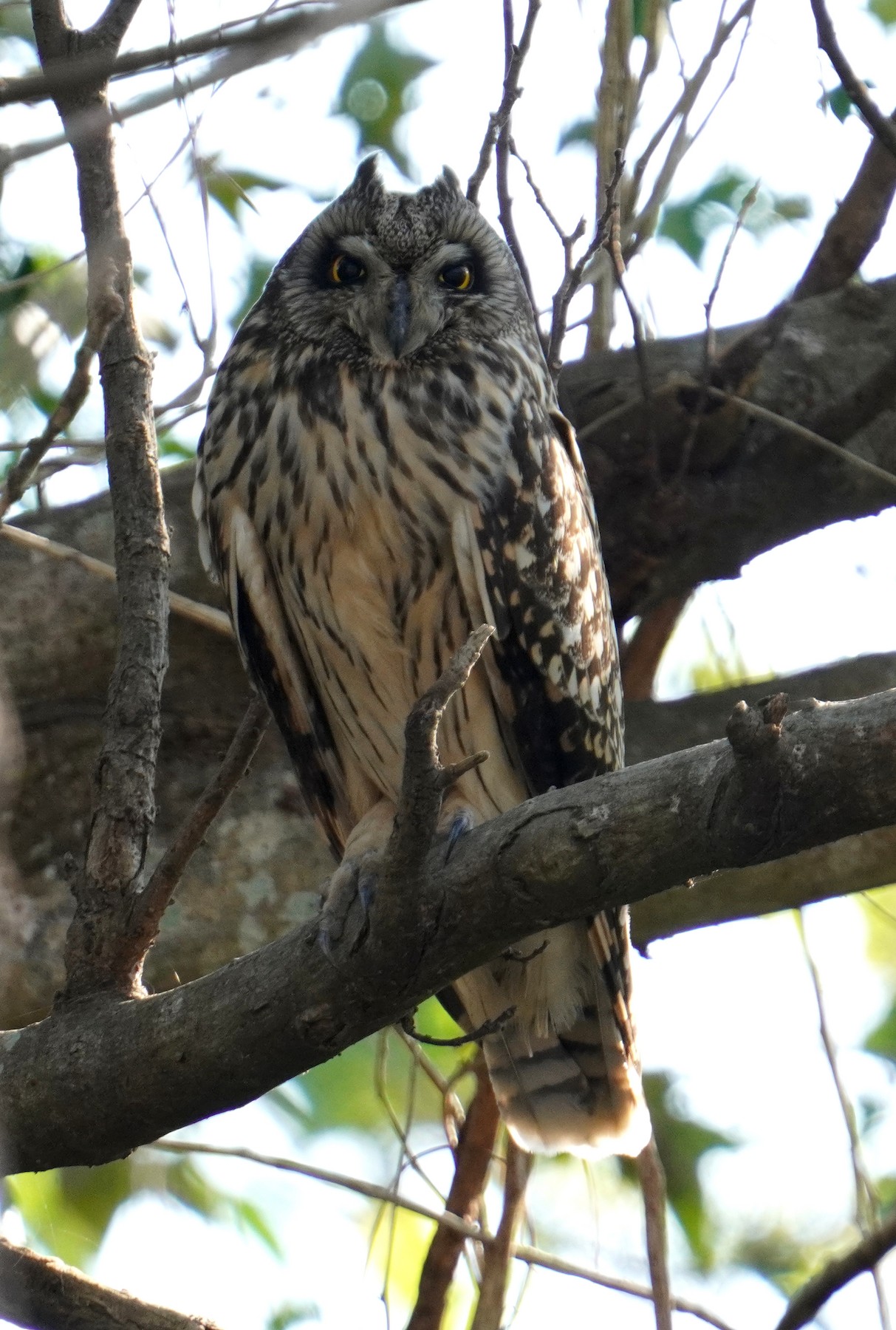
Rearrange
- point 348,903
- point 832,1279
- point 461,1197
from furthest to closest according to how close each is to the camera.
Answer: point 461,1197 < point 348,903 < point 832,1279

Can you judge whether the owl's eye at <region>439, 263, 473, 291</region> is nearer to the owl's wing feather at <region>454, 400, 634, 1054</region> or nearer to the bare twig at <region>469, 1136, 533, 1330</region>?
the owl's wing feather at <region>454, 400, 634, 1054</region>

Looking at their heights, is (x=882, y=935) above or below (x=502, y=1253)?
above

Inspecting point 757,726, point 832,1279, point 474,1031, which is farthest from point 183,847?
point 832,1279

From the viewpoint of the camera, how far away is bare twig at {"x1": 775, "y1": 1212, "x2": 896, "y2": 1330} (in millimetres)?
1456

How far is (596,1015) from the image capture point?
3.36 m

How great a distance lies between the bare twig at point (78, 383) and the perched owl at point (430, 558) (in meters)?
0.78

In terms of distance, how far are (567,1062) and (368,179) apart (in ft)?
7.21

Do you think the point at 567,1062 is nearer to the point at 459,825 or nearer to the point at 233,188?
the point at 459,825

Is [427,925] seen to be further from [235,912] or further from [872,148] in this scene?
[872,148]

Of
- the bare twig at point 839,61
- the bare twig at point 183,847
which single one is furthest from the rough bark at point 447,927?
the bare twig at point 839,61

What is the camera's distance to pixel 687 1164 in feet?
15.7

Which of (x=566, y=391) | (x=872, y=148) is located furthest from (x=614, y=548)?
(x=872, y=148)

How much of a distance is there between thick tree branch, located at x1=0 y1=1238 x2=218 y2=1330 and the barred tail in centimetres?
124

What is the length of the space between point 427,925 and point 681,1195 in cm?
298
